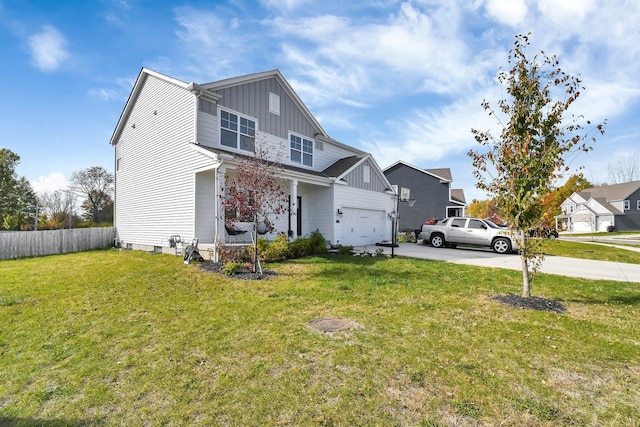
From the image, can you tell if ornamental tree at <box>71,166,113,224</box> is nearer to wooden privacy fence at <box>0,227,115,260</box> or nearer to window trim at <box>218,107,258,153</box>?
wooden privacy fence at <box>0,227,115,260</box>

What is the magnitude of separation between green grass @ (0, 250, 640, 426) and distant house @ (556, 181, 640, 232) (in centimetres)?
4953

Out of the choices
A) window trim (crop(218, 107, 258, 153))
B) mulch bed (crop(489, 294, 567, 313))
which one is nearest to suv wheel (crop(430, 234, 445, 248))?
mulch bed (crop(489, 294, 567, 313))

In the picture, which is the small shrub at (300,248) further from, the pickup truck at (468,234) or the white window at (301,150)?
the pickup truck at (468,234)

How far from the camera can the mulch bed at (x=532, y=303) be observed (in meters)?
5.50

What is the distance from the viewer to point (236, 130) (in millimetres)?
13109

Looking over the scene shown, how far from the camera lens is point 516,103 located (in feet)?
19.4

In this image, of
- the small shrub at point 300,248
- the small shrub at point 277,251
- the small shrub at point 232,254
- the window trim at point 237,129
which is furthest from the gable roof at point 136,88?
the small shrub at point 300,248

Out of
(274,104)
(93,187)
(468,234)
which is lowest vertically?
(468,234)

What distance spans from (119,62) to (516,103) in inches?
540

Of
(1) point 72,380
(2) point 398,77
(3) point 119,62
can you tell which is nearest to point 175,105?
(3) point 119,62

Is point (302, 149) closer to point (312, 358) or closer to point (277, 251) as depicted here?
point (277, 251)

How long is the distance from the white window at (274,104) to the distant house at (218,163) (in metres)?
0.05

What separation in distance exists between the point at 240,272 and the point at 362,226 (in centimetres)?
978

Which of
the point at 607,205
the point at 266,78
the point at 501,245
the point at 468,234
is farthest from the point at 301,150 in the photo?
the point at 607,205
